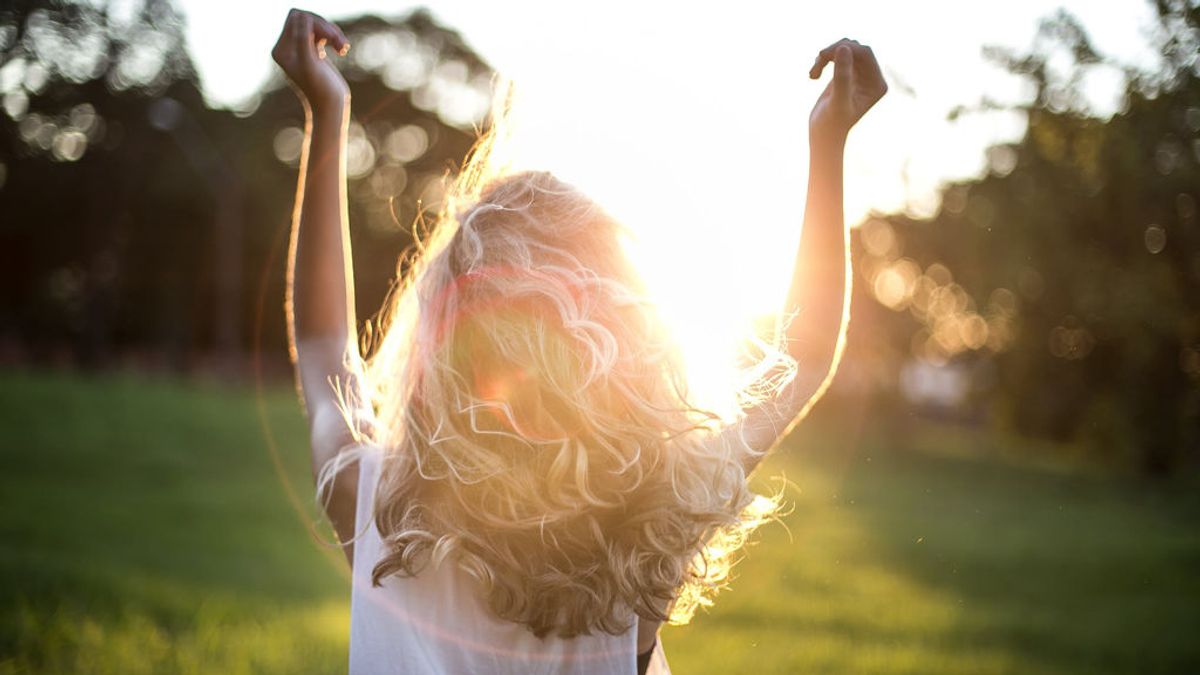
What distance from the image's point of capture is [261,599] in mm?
8211

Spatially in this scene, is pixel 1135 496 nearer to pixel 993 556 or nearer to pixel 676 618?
pixel 993 556

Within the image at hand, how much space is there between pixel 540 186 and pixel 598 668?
73 cm

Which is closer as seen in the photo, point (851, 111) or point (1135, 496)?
point (851, 111)

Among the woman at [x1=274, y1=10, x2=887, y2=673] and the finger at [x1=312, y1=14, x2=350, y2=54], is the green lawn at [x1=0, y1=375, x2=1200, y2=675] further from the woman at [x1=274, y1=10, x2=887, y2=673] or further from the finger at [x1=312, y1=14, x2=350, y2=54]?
the finger at [x1=312, y1=14, x2=350, y2=54]

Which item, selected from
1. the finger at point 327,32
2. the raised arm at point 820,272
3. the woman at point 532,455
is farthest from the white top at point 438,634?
the finger at point 327,32

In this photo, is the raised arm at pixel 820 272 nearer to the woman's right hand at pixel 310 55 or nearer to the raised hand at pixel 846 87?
the raised hand at pixel 846 87

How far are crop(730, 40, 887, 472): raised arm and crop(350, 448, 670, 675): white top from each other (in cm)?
40

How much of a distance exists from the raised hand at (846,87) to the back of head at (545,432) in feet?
1.23

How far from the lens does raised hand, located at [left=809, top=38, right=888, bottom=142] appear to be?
1.66 meters

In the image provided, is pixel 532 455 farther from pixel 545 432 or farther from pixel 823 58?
pixel 823 58

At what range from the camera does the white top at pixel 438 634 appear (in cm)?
158

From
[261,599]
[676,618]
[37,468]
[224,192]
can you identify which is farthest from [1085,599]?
[224,192]

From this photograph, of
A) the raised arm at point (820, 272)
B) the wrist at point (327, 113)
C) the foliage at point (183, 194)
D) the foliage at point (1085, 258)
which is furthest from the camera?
the foliage at point (183, 194)

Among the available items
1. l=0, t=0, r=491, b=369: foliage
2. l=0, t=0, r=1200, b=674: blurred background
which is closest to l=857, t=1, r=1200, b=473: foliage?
l=0, t=0, r=1200, b=674: blurred background
